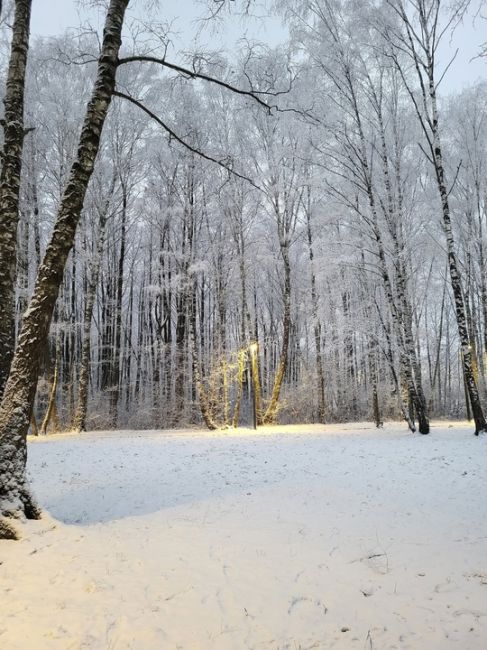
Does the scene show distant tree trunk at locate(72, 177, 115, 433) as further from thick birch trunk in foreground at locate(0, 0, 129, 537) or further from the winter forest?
thick birch trunk in foreground at locate(0, 0, 129, 537)

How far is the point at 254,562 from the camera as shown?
3.85m

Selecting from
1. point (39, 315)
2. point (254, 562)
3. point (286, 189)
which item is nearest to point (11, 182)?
point (39, 315)

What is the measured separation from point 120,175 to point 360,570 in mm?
17567

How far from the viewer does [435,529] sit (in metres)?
4.49

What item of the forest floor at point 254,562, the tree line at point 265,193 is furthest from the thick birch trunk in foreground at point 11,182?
the forest floor at point 254,562

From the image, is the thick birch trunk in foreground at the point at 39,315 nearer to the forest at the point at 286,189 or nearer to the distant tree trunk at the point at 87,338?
the forest at the point at 286,189

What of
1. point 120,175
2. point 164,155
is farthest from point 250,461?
point 164,155

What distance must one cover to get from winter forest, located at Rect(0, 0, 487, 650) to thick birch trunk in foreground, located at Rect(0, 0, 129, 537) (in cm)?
2

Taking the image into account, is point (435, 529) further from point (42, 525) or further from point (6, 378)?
point (6, 378)

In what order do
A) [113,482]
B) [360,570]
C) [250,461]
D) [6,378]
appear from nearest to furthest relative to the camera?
[360,570]
[6,378]
[113,482]
[250,461]

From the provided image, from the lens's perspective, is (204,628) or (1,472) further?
(1,472)

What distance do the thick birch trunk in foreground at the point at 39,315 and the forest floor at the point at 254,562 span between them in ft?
1.58

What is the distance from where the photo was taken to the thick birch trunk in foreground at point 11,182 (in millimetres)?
4867

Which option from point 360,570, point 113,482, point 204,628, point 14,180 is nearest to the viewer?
point 204,628
